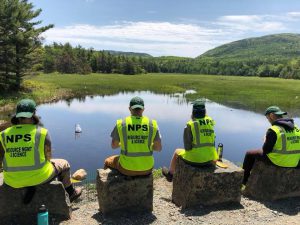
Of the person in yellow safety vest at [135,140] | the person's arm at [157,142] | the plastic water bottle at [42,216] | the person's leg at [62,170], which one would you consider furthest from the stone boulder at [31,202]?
the person's arm at [157,142]

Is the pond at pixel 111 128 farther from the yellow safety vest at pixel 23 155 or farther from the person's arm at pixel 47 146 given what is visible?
the yellow safety vest at pixel 23 155

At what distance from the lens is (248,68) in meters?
167

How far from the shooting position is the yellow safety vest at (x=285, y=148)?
8008 mm

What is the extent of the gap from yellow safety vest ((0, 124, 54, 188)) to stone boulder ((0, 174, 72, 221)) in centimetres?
24

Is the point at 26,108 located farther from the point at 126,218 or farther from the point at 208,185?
the point at 208,185

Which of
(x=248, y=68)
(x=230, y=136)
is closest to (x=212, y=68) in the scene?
(x=248, y=68)

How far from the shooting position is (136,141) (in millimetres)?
7051

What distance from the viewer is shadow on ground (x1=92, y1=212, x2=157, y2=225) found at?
272 inches

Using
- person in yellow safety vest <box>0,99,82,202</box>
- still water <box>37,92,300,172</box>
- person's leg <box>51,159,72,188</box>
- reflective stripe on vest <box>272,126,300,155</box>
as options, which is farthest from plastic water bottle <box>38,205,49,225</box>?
still water <box>37,92,300,172</box>

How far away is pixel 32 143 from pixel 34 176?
0.62 meters

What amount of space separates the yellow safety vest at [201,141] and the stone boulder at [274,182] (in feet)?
4.55

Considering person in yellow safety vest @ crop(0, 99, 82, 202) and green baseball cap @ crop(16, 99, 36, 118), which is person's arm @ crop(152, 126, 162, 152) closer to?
person in yellow safety vest @ crop(0, 99, 82, 202)

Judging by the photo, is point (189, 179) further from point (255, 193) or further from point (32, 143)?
point (32, 143)

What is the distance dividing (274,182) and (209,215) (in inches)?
74.4
